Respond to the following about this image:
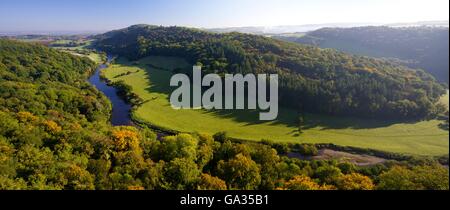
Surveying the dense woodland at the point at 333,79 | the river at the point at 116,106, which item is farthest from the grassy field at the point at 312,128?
the dense woodland at the point at 333,79

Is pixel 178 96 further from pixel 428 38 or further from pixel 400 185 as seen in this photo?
pixel 428 38

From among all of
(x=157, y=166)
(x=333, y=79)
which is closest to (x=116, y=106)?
(x=157, y=166)

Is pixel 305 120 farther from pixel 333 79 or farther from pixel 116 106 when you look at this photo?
pixel 116 106

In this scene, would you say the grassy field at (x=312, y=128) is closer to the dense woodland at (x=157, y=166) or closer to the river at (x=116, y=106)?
the river at (x=116, y=106)

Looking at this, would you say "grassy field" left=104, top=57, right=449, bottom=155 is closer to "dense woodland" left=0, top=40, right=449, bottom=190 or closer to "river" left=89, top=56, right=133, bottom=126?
"river" left=89, top=56, right=133, bottom=126

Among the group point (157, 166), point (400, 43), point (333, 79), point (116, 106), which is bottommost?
point (116, 106)
